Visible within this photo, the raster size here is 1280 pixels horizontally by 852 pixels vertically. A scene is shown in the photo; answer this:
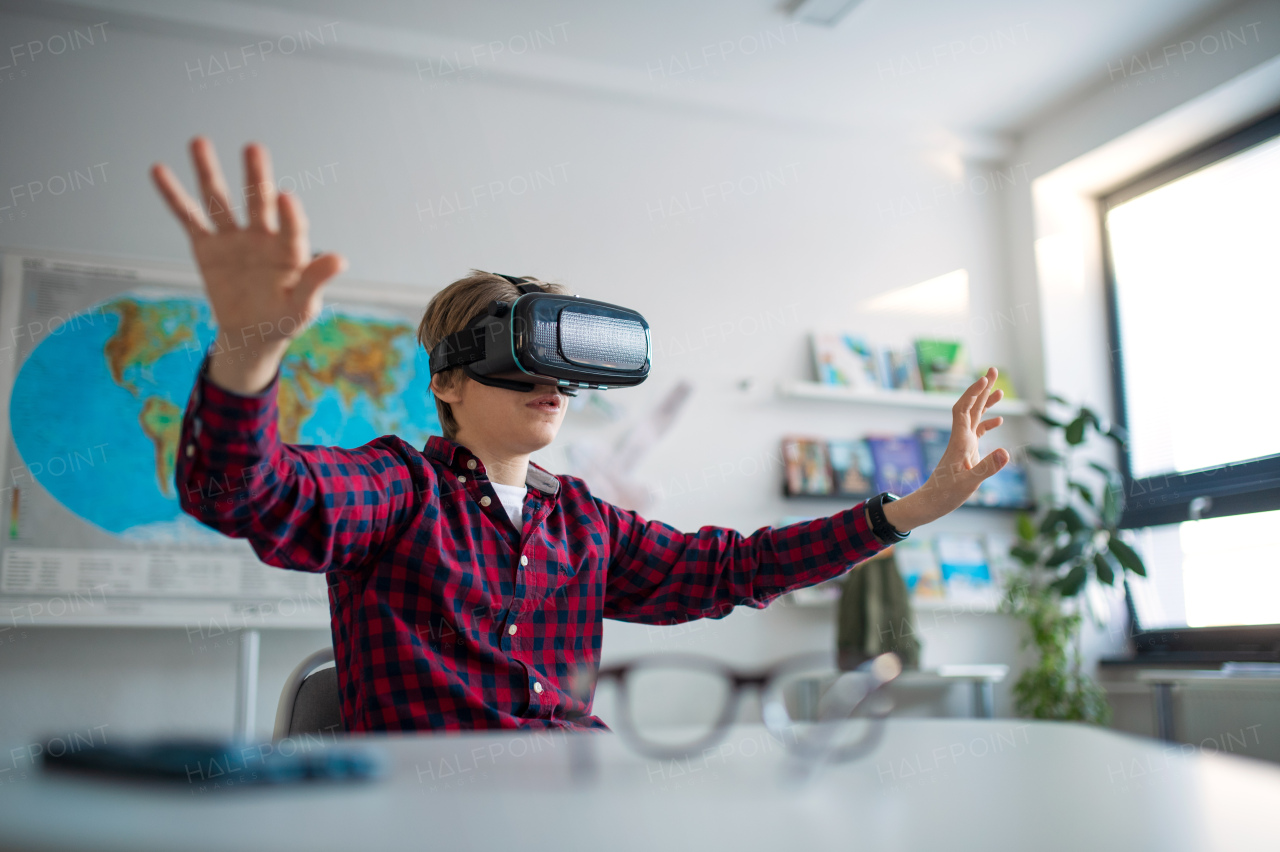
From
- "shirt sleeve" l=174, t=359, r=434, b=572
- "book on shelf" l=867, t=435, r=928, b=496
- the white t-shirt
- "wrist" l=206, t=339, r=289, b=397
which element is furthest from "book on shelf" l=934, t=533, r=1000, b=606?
"wrist" l=206, t=339, r=289, b=397

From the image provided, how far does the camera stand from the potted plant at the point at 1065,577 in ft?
12.4

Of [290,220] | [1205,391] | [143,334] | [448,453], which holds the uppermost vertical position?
[143,334]

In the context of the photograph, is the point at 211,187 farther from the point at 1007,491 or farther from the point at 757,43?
the point at 1007,491

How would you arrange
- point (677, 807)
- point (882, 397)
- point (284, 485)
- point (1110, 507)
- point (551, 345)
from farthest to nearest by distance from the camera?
point (882, 397)
point (1110, 507)
point (551, 345)
point (284, 485)
point (677, 807)

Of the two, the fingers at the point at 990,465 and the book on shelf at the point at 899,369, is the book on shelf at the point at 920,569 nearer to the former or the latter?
the book on shelf at the point at 899,369

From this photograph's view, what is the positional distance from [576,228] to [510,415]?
2607mm

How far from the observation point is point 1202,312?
4.09 meters

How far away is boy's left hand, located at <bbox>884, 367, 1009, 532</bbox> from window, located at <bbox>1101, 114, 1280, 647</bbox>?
9.66 ft

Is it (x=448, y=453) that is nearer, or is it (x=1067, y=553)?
(x=448, y=453)

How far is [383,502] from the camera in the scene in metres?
1.26

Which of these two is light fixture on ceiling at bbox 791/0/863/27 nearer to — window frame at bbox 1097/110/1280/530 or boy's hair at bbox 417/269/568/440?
window frame at bbox 1097/110/1280/530

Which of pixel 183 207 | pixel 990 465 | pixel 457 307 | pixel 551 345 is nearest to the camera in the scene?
pixel 183 207

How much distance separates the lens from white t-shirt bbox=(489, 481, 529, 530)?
1469 millimetres

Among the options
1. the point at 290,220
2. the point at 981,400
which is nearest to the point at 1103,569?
the point at 981,400
